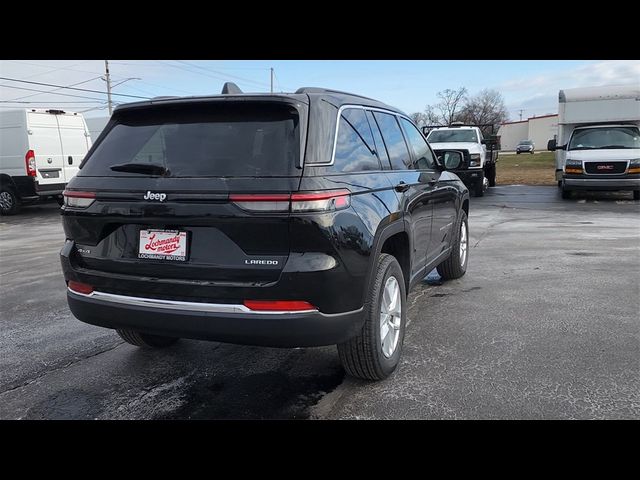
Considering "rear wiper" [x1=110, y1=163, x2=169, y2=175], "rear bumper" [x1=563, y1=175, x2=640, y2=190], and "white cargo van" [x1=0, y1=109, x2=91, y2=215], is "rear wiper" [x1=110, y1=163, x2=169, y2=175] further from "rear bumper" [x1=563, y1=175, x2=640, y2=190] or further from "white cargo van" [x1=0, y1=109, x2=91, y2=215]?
"rear bumper" [x1=563, y1=175, x2=640, y2=190]

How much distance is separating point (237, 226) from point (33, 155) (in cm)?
1346

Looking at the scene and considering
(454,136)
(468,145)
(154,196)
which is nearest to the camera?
(154,196)

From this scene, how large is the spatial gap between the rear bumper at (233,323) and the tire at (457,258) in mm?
3084

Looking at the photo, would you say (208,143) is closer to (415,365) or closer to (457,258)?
(415,365)

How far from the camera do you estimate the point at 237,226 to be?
272cm

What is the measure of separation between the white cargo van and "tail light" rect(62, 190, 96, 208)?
12.4 metres

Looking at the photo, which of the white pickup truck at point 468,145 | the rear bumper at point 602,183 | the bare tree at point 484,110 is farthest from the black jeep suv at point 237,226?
the bare tree at point 484,110

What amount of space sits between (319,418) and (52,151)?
14107 millimetres

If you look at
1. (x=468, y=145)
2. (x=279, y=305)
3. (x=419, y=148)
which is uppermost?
(x=468, y=145)

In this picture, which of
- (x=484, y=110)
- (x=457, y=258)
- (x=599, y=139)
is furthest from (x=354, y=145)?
(x=484, y=110)

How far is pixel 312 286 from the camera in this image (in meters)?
2.72

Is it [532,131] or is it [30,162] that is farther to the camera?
[532,131]

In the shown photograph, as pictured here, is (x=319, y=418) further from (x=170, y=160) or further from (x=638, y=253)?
(x=638, y=253)

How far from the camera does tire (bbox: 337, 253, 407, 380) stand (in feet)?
10.4
